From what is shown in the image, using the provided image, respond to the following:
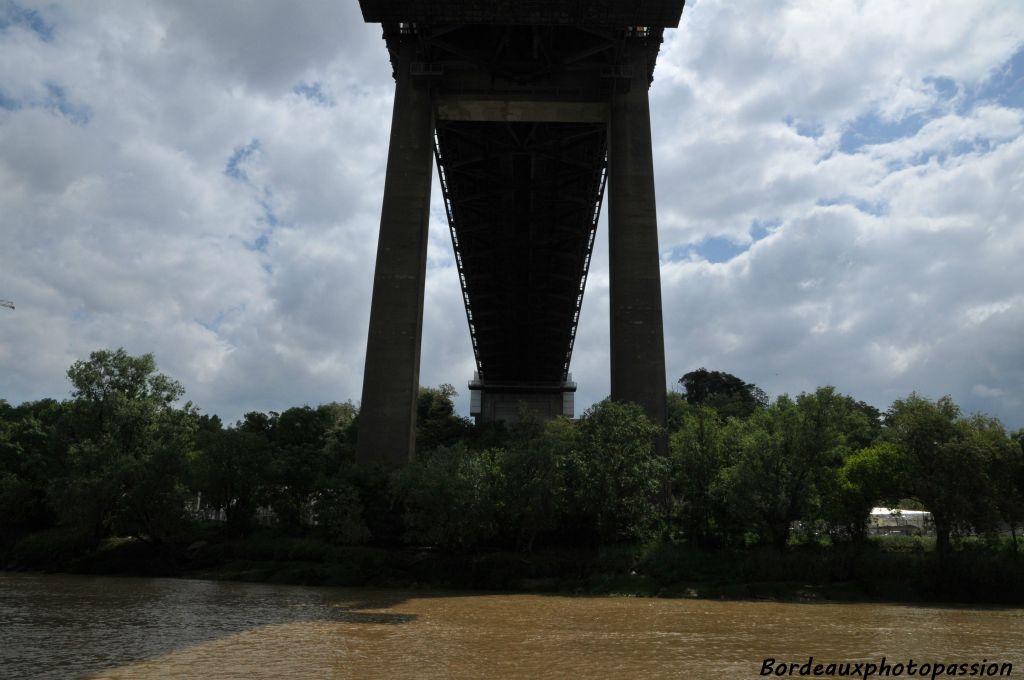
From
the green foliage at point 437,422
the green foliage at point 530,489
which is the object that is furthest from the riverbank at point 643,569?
the green foliage at point 437,422

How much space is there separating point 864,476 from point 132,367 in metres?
30.9

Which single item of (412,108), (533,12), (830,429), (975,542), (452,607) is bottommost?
(452,607)

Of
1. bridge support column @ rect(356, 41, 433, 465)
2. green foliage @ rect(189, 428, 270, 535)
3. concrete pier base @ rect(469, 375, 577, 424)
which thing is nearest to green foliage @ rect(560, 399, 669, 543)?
bridge support column @ rect(356, 41, 433, 465)

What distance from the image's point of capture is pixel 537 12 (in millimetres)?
32156

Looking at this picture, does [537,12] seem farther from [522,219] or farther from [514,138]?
[522,219]

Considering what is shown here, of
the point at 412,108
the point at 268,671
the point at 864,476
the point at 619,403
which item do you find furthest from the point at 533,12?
the point at 268,671

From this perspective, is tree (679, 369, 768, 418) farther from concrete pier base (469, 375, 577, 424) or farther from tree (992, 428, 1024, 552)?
tree (992, 428, 1024, 552)

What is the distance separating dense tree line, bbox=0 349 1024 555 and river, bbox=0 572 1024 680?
14.3ft

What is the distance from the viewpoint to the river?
35.1ft

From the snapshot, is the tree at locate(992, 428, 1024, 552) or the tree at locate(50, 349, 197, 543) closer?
the tree at locate(992, 428, 1024, 552)

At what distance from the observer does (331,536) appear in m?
27.5

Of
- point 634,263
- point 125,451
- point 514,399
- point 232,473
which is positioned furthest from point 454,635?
point 514,399

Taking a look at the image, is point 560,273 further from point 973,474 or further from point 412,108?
point 973,474

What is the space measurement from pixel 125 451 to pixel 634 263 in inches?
917
